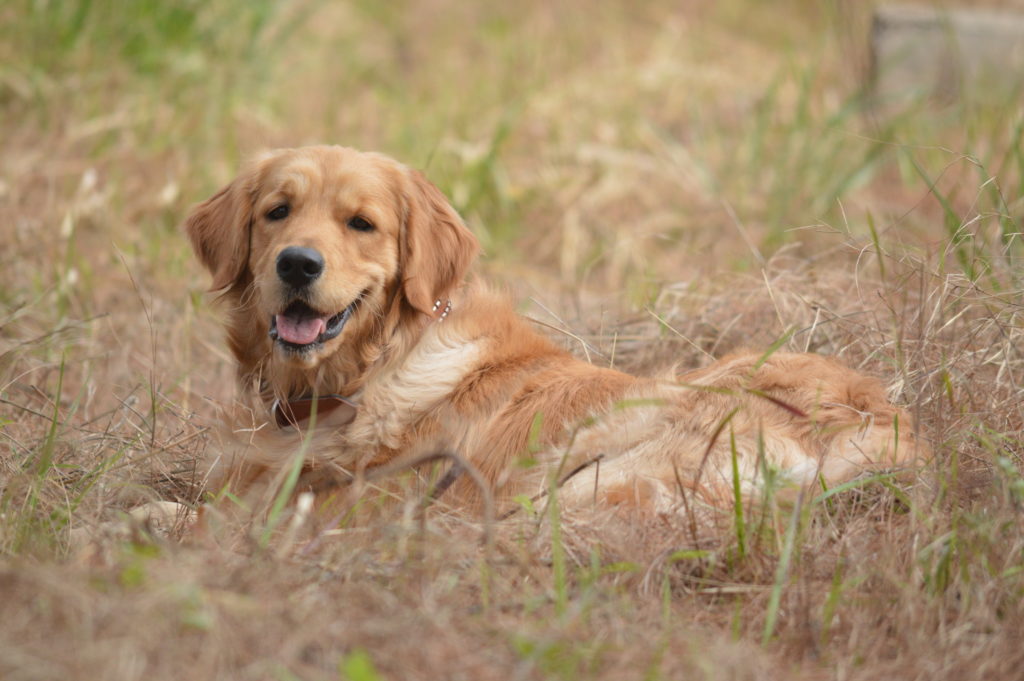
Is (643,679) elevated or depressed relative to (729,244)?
elevated

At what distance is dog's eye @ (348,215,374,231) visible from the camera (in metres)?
3.50

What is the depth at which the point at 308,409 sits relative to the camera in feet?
11.8

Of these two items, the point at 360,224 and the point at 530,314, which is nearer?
the point at 360,224

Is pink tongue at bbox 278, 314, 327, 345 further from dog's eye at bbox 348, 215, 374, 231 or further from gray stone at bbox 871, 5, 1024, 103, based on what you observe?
gray stone at bbox 871, 5, 1024, 103

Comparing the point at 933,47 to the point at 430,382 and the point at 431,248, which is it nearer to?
the point at 431,248

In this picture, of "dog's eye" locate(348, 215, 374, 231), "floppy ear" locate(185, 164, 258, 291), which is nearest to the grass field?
"floppy ear" locate(185, 164, 258, 291)

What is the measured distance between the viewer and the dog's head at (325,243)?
3.34 m

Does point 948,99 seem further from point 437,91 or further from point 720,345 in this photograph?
point 720,345

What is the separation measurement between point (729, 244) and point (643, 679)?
5054mm

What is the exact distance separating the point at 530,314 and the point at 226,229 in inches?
59.3

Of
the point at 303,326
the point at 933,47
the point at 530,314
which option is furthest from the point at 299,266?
the point at 933,47

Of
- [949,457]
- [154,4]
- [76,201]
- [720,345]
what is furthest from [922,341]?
[154,4]

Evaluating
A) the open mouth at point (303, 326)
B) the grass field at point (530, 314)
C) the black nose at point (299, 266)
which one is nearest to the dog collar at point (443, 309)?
the open mouth at point (303, 326)

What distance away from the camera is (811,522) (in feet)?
9.62
